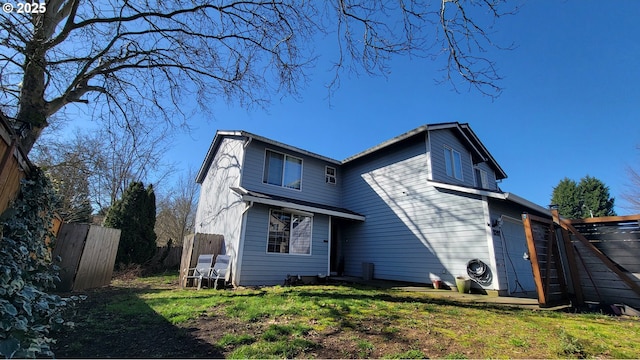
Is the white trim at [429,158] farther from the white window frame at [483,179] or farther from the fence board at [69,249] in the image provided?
the fence board at [69,249]

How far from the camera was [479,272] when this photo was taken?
834 centimetres

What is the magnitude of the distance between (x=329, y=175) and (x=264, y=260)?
18.3 feet

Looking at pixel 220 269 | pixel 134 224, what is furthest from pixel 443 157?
pixel 134 224

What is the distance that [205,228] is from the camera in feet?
42.9

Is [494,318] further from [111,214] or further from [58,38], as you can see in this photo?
[111,214]

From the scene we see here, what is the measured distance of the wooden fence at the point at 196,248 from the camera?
372 inches

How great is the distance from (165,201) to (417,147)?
20.9 meters

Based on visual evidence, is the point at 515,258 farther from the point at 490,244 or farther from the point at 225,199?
the point at 225,199

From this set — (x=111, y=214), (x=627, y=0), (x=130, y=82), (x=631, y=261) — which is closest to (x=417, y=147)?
(x=631, y=261)

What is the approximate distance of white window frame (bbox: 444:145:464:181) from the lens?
1153 centimetres

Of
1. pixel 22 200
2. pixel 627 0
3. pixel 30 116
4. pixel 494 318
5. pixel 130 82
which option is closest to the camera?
pixel 627 0

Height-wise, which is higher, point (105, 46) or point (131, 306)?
point (105, 46)

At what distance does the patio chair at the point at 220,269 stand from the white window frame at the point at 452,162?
9198 mm

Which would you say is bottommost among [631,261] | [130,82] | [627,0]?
[631,261]
